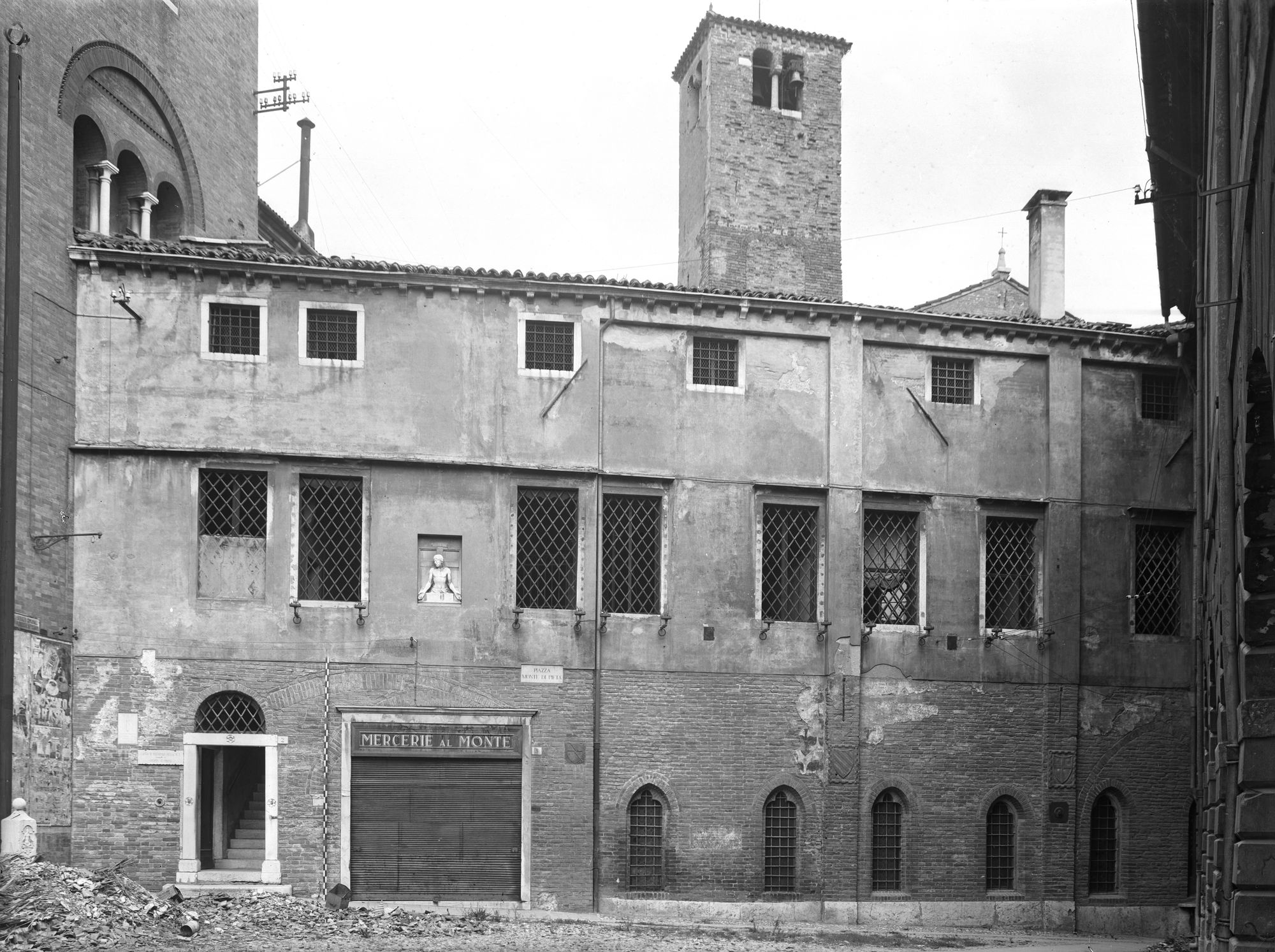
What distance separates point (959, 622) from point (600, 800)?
21.0 feet

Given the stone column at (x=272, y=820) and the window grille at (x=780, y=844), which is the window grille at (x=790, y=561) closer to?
the window grille at (x=780, y=844)

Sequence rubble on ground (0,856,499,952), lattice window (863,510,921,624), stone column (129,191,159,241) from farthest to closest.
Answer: stone column (129,191,159,241)
lattice window (863,510,921,624)
rubble on ground (0,856,499,952)

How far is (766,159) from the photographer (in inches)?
1281

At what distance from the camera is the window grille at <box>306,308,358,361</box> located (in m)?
22.3

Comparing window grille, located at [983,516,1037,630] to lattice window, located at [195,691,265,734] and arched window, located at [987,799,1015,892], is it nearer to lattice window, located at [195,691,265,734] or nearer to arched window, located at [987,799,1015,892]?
arched window, located at [987,799,1015,892]

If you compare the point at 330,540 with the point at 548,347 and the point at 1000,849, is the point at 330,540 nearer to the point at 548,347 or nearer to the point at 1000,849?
the point at 548,347

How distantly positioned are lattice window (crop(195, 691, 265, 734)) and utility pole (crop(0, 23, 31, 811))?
2915 millimetres

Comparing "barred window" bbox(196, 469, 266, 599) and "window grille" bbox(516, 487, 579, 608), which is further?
"window grille" bbox(516, 487, 579, 608)

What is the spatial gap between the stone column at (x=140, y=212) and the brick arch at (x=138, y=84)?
1707mm

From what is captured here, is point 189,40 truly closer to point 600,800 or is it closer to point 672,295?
point 672,295

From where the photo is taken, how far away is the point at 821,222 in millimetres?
32781

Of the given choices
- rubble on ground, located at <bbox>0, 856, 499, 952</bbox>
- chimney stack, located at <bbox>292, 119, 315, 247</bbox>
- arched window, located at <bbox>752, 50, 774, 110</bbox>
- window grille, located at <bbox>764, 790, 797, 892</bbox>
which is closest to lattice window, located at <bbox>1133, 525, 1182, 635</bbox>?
window grille, located at <bbox>764, 790, 797, 892</bbox>

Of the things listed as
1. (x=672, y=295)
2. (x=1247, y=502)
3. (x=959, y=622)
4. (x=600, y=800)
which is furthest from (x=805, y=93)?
(x=1247, y=502)

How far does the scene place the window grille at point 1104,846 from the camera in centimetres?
2392
